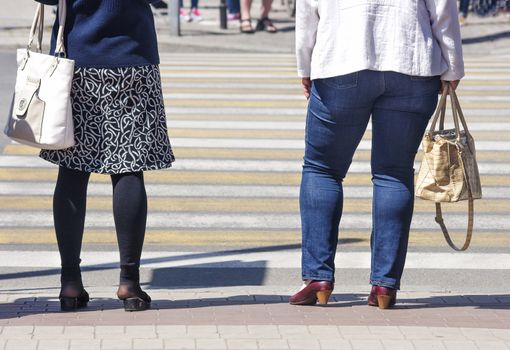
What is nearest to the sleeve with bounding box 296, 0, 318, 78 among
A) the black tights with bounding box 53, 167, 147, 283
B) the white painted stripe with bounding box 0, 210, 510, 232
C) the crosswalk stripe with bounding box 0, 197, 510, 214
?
the black tights with bounding box 53, 167, 147, 283

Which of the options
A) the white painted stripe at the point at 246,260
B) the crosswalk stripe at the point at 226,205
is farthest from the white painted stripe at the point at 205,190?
the white painted stripe at the point at 246,260

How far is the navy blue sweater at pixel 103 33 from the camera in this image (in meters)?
5.27

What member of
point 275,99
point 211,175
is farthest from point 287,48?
point 211,175

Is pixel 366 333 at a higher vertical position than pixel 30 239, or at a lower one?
higher

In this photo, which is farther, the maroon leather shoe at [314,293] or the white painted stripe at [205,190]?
the white painted stripe at [205,190]

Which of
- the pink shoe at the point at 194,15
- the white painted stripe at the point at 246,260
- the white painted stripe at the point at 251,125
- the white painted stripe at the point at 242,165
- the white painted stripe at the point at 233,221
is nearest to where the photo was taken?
the white painted stripe at the point at 246,260

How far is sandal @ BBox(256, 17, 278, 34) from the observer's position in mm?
18672

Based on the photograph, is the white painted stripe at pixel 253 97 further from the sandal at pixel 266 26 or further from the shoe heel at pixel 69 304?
the shoe heel at pixel 69 304

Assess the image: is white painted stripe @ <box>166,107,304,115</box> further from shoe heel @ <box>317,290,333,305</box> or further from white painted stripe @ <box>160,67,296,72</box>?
shoe heel @ <box>317,290,333,305</box>

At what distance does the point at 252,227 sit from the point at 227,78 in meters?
5.85

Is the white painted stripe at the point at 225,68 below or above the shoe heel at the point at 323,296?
below

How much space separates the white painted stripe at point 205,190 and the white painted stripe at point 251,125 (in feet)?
6.44

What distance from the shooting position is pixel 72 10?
17.3 ft

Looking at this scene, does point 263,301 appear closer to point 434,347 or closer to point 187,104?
point 434,347
